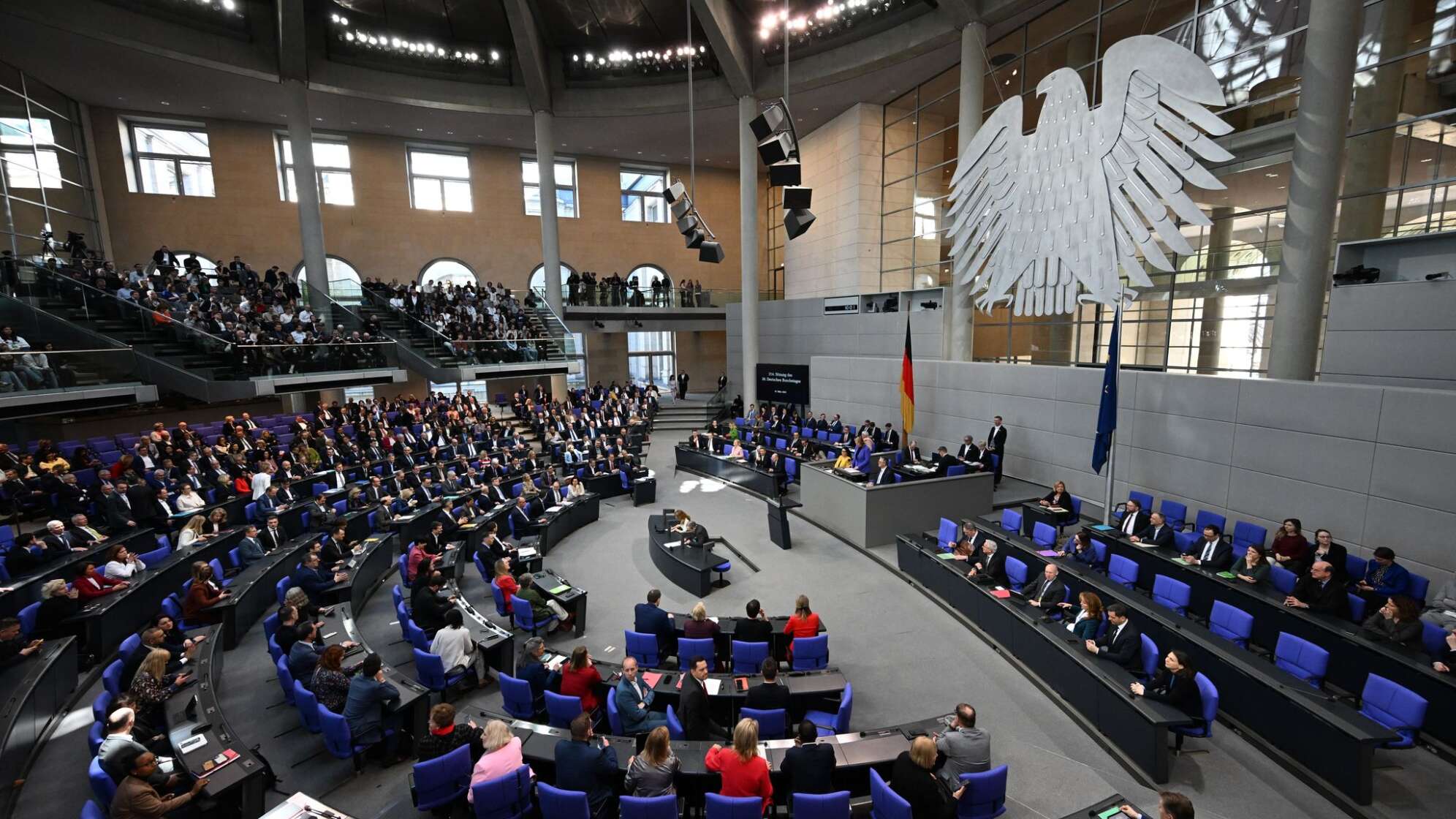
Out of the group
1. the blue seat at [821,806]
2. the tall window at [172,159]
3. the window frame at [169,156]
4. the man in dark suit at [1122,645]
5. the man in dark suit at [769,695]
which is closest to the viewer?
the blue seat at [821,806]

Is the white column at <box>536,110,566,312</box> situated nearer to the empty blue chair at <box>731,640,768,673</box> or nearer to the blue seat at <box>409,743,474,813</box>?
the empty blue chair at <box>731,640,768,673</box>

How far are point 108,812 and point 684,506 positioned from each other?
10.1 metres

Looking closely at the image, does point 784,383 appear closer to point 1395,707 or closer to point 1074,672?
point 1074,672

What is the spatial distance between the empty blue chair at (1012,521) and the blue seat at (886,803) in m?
Answer: 6.39

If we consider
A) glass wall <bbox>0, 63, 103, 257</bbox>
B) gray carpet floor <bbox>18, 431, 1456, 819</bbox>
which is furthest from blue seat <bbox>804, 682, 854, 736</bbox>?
glass wall <bbox>0, 63, 103, 257</bbox>

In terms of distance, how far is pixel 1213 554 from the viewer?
732 centimetres

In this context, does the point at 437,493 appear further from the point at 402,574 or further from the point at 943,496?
the point at 943,496

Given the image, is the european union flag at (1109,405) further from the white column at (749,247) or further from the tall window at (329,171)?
the tall window at (329,171)

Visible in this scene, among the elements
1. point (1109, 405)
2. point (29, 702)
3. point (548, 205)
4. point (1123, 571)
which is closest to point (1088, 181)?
point (1109, 405)

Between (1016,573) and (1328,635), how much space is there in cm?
284

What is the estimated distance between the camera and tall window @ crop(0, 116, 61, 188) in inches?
645

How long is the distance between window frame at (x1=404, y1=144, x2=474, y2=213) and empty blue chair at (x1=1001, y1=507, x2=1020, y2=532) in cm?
2415

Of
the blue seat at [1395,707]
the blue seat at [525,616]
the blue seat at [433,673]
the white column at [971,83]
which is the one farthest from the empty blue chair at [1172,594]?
the white column at [971,83]

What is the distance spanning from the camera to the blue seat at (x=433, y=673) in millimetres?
6152
